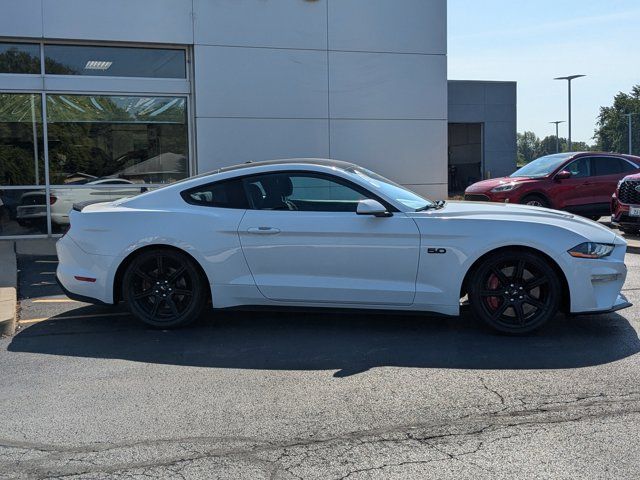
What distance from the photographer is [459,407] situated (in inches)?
169

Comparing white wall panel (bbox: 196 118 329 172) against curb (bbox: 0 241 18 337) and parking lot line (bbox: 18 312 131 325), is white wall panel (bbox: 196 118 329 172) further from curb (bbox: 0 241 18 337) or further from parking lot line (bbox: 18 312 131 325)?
parking lot line (bbox: 18 312 131 325)

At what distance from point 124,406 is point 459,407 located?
83.8 inches

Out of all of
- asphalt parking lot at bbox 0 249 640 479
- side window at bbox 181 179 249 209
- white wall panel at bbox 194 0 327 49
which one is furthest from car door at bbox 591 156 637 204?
side window at bbox 181 179 249 209

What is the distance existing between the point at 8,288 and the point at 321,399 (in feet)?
15.9

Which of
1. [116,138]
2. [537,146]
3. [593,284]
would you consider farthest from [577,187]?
[537,146]

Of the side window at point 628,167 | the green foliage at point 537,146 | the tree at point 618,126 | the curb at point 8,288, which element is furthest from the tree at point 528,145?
the curb at point 8,288

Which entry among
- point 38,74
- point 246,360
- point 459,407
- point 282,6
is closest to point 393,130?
point 282,6

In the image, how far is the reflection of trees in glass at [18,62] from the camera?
12.2m

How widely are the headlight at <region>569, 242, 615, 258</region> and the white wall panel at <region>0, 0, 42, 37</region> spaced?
10173 mm

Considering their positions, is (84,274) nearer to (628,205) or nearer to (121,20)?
(121,20)

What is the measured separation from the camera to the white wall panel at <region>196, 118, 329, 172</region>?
13.1 m

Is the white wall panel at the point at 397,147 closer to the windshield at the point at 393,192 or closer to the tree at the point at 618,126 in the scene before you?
the windshield at the point at 393,192

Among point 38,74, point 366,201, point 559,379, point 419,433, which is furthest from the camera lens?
point 38,74

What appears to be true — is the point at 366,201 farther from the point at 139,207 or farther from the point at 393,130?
the point at 393,130
